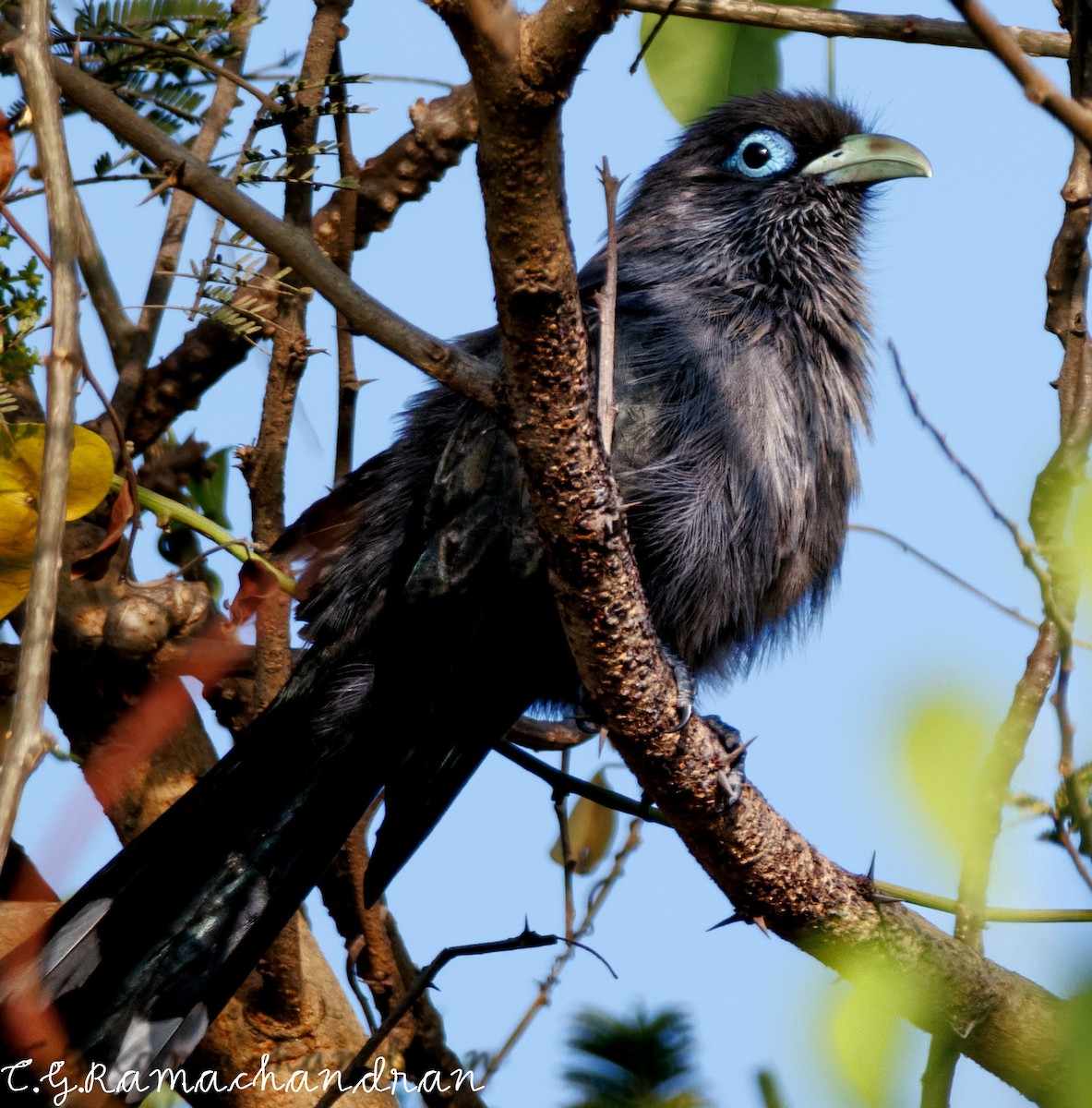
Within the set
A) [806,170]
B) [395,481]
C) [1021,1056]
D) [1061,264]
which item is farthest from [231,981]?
[806,170]

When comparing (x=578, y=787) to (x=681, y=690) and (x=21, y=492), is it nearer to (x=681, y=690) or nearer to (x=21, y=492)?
(x=681, y=690)

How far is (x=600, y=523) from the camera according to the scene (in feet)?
7.95

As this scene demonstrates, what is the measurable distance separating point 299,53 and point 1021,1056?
3.54 meters

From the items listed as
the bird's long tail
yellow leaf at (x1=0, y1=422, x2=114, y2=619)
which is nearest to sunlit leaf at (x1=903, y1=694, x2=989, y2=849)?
yellow leaf at (x1=0, y1=422, x2=114, y2=619)

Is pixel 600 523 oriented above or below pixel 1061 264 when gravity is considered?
below

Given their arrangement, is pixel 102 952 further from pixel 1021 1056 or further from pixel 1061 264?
pixel 1061 264

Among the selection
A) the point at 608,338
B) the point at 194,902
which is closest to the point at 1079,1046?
the point at 608,338

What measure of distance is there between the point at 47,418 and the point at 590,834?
9.49 ft

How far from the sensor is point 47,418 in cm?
176

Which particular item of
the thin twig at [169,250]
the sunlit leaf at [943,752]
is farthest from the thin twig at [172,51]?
the sunlit leaf at [943,752]

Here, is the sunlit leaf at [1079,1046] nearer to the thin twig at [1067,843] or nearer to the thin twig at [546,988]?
the thin twig at [1067,843]

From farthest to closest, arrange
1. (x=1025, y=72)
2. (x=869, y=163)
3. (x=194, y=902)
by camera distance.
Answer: (x=869, y=163)
(x=194, y=902)
(x=1025, y=72)

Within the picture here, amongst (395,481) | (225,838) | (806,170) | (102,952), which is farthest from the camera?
(806,170)

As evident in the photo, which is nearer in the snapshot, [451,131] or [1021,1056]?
[1021,1056]
